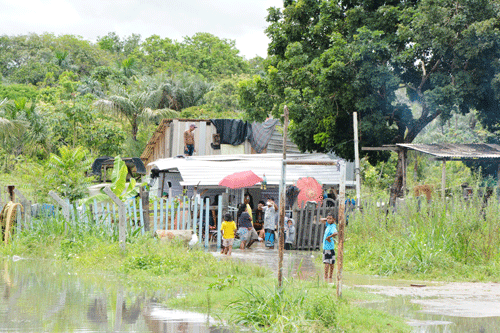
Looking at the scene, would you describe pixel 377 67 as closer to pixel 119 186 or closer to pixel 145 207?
pixel 119 186

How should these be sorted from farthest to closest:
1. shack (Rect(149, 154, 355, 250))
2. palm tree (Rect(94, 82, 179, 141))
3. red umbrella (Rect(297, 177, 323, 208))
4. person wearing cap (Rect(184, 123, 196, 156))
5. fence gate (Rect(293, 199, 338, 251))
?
1. palm tree (Rect(94, 82, 179, 141))
2. person wearing cap (Rect(184, 123, 196, 156))
3. red umbrella (Rect(297, 177, 323, 208))
4. shack (Rect(149, 154, 355, 250))
5. fence gate (Rect(293, 199, 338, 251))

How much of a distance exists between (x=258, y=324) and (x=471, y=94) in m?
16.6

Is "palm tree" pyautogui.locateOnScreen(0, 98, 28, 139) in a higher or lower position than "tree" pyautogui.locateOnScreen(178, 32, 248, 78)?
lower

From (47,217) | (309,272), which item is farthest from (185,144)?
Answer: (309,272)

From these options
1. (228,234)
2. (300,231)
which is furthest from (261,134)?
(228,234)

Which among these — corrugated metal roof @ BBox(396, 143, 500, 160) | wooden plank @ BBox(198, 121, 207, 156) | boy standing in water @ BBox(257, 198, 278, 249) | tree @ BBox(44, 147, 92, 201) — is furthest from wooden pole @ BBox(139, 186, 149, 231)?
wooden plank @ BBox(198, 121, 207, 156)

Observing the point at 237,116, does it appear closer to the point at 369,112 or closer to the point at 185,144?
the point at 185,144

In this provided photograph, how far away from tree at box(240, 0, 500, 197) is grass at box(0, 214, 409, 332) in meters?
11.1

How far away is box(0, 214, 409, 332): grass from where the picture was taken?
7094mm

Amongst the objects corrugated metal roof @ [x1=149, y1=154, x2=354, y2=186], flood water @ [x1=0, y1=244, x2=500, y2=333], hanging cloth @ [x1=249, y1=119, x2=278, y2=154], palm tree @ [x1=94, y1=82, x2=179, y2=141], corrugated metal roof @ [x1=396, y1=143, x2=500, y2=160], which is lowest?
flood water @ [x1=0, y1=244, x2=500, y2=333]

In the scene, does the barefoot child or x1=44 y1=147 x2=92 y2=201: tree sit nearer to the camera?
the barefoot child

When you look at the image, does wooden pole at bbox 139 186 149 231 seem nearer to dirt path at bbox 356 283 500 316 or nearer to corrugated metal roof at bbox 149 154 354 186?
corrugated metal roof at bbox 149 154 354 186

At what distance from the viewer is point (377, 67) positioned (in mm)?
21031

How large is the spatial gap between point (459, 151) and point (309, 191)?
5088 millimetres
